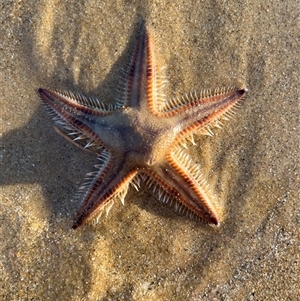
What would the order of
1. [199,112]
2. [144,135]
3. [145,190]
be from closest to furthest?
1. [144,135]
2. [199,112]
3. [145,190]

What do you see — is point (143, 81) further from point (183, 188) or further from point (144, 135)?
point (183, 188)

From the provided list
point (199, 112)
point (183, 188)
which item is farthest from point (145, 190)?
point (199, 112)

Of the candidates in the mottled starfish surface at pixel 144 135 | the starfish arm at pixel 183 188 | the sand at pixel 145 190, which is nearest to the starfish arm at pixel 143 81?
the mottled starfish surface at pixel 144 135

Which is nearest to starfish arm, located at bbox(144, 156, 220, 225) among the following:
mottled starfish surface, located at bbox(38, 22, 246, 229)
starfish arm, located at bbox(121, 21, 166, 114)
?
mottled starfish surface, located at bbox(38, 22, 246, 229)

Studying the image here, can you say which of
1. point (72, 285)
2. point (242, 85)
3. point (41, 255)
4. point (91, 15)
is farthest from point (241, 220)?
point (91, 15)

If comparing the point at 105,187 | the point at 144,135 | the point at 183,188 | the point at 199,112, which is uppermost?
the point at 199,112

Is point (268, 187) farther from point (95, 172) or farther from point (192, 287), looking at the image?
point (95, 172)
